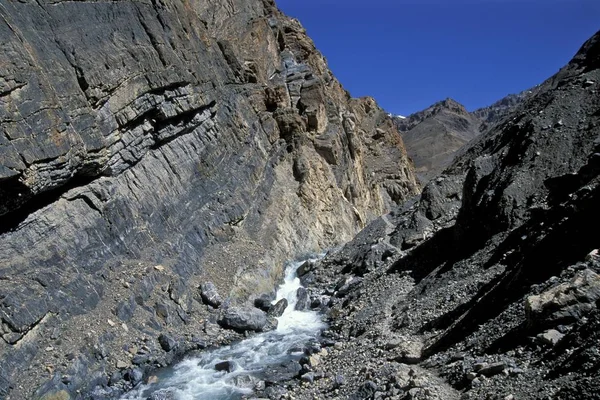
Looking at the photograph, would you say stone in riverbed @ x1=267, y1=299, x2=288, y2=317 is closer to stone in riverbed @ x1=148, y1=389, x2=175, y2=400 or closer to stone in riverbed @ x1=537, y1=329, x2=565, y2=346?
stone in riverbed @ x1=148, y1=389, x2=175, y2=400

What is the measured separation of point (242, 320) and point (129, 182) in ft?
29.0

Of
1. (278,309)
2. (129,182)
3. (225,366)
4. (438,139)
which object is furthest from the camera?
(438,139)

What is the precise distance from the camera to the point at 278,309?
1012 inches

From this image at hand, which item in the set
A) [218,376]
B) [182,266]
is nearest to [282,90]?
[182,266]

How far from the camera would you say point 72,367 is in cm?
1756

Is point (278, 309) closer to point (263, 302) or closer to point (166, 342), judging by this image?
point (263, 302)

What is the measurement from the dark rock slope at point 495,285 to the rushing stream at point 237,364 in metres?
1.59

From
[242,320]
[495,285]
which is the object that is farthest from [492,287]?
[242,320]

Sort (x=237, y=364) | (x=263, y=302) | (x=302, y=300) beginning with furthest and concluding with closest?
(x=302, y=300) → (x=263, y=302) → (x=237, y=364)

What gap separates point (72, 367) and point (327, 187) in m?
28.9

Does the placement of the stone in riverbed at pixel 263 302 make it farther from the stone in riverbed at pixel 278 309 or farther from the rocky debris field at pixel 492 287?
the rocky debris field at pixel 492 287

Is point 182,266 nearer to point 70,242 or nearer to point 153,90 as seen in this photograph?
point 70,242

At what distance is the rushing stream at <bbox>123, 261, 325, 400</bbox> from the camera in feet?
57.4

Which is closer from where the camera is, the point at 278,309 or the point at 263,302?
the point at 278,309
